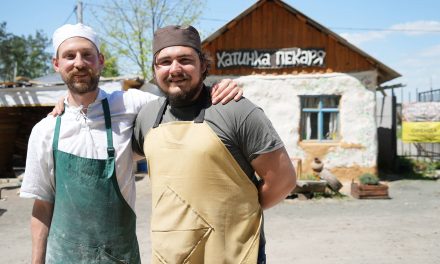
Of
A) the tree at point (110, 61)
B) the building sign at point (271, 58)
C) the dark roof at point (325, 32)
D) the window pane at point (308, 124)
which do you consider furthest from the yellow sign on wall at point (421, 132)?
the tree at point (110, 61)

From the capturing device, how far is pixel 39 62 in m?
58.9

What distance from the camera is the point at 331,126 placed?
42.5 ft

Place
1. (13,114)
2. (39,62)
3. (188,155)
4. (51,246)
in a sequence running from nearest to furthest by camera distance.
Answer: (188,155)
(51,246)
(13,114)
(39,62)

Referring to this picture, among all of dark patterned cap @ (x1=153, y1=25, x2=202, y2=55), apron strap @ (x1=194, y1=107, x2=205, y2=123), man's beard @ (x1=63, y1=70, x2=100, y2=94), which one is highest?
dark patterned cap @ (x1=153, y1=25, x2=202, y2=55)

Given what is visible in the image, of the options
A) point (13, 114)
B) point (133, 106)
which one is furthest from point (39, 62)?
point (133, 106)

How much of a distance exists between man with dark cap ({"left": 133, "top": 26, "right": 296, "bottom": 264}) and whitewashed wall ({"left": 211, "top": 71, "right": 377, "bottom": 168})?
10.8 meters

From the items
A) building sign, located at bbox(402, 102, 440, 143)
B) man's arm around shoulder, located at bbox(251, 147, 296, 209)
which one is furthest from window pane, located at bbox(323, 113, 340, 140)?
man's arm around shoulder, located at bbox(251, 147, 296, 209)

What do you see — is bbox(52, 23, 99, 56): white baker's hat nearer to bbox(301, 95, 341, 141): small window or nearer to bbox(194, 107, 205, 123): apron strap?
bbox(194, 107, 205, 123): apron strap

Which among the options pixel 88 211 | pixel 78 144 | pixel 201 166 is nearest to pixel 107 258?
pixel 88 211

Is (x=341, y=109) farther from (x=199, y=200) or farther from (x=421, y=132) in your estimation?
(x=199, y=200)

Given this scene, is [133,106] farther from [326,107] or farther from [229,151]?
[326,107]

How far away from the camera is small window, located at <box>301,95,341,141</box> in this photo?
12.9 meters

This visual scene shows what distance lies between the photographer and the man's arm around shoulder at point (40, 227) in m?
2.39

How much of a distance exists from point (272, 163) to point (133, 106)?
0.87 m
